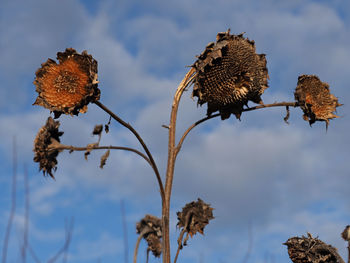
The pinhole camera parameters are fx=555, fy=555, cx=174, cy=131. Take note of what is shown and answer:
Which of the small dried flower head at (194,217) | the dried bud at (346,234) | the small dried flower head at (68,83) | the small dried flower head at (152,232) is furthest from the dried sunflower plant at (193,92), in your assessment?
the small dried flower head at (152,232)

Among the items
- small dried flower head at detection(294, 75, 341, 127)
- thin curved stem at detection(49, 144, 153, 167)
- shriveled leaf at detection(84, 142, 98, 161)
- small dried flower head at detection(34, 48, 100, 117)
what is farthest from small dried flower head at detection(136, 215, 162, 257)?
small dried flower head at detection(34, 48, 100, 117)

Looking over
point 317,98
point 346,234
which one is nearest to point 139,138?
point 317,98

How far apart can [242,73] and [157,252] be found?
28.8ft

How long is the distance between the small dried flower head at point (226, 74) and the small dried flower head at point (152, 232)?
8107mm

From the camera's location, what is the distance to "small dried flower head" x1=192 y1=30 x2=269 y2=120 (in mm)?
8367

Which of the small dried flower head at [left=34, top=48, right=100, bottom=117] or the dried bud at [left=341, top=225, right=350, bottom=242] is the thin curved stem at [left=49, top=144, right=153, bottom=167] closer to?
the small dried flower head at [left=34, top=48, right=100, bottom=117]

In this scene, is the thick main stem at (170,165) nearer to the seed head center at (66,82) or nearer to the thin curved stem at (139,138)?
the thin curved stem at (139,138)

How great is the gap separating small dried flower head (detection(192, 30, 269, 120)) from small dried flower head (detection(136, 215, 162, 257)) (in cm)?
811

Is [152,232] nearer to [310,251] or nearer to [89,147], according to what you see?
[310,251]

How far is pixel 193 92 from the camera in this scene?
27.7 ft

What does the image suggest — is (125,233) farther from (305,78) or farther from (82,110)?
(305,78)

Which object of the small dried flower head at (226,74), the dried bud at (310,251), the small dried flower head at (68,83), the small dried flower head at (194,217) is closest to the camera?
the small dried flower head at (68,83)

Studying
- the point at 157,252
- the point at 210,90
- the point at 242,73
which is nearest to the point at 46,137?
the point at 210,90

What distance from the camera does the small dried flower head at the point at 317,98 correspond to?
29.4 feet
